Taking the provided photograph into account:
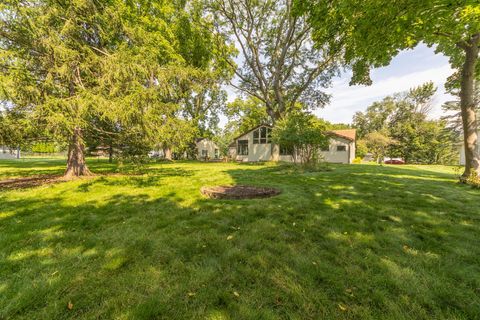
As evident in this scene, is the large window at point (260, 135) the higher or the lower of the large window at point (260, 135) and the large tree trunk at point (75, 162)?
the higher

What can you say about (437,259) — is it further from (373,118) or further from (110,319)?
(373,118)

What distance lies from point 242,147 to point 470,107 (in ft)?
73.5

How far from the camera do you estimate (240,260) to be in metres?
2.81

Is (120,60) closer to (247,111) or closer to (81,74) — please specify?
(81,74)

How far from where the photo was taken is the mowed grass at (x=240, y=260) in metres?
2.02

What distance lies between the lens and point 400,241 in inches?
130

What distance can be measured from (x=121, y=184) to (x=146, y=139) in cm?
227

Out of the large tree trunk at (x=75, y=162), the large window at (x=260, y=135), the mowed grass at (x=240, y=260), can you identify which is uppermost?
the large window at (x=260, y=135)

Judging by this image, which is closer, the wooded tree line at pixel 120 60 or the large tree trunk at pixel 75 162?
the wooded tree line at pixel 120 60

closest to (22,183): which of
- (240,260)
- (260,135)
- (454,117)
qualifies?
(240,260)

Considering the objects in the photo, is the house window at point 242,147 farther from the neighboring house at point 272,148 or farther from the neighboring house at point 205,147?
the neighboring house at point 205,147

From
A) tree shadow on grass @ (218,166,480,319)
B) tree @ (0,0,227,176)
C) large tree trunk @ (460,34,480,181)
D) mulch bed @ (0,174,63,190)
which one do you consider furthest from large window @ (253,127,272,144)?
tree shadow on grass @ (218,166,480,319)

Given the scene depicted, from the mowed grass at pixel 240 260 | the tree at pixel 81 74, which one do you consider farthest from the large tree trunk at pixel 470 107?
the tree at pixel 81 74

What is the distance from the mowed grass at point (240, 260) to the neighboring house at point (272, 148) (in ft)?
62.5
